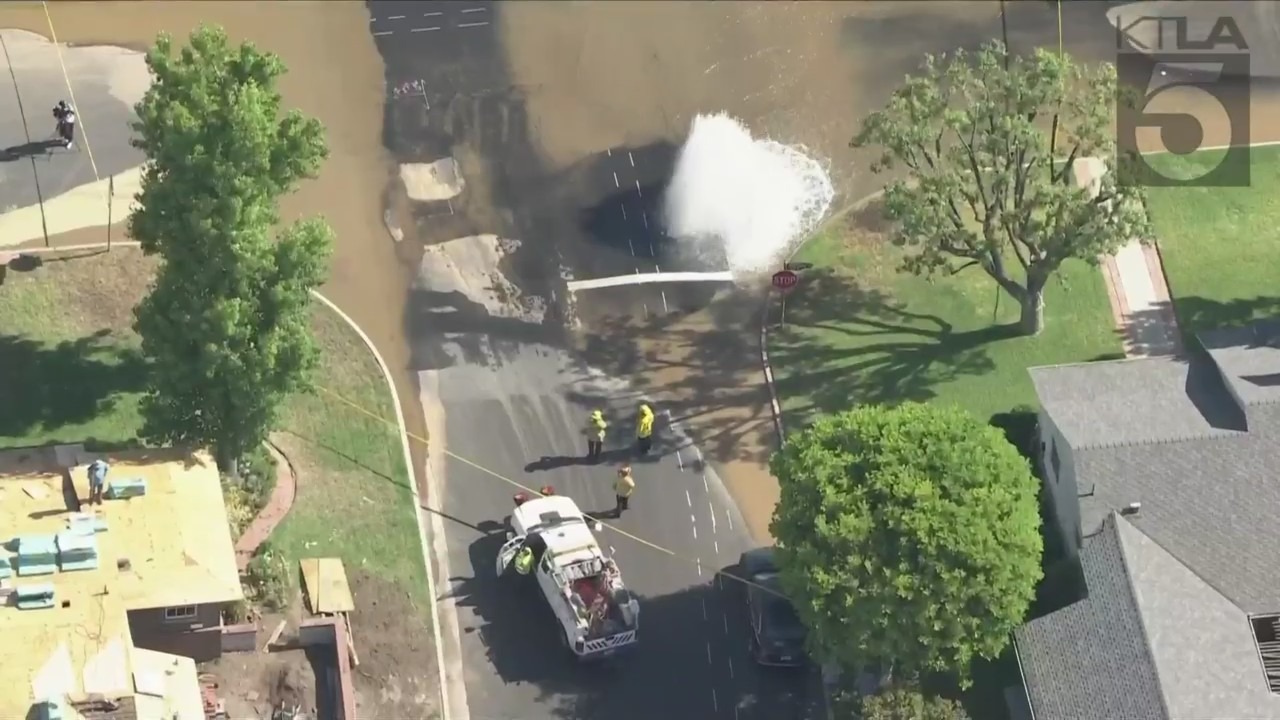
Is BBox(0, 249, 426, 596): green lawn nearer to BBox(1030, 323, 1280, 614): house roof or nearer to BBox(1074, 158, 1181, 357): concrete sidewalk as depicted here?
BBox(1030, 323, 1280, 614): house roof

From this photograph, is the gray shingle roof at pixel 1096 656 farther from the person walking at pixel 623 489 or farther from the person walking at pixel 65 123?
the person walking at pixel 65 123

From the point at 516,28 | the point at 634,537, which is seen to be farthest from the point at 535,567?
the point at 516,28

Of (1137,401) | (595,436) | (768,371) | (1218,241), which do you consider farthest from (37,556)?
(1218,241)

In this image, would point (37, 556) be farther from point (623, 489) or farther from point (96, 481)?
point (623, 489)

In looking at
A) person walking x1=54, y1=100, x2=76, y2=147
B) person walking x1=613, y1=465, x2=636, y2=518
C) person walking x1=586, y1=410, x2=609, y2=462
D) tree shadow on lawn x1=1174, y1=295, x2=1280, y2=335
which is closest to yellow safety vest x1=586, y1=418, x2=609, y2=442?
person walking x1=586, y1=410, x2=609, y2=462

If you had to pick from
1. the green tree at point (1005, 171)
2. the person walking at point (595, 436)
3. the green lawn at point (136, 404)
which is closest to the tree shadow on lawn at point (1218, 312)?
the green tree at point (1005, 171)

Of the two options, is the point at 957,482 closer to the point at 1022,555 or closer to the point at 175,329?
the point at 1022,555
